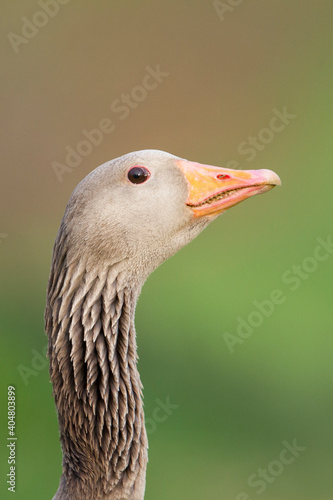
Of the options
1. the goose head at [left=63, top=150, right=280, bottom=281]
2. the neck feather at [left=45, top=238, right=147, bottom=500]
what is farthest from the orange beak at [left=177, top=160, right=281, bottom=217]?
the neck feather at [left=45, top=238, right=147, bottom=500]

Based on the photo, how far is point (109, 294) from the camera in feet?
9.83

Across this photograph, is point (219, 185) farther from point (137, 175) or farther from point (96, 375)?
point (96, 375)

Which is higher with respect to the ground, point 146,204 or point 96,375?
point 146,204

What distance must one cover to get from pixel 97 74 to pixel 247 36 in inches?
91.9

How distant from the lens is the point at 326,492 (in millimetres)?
5852

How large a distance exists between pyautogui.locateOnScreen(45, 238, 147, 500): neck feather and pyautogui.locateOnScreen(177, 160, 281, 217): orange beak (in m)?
0.42

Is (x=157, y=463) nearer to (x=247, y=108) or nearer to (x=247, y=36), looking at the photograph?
(x=247, y=108)

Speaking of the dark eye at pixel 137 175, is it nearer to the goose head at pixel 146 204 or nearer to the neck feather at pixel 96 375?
the goose head at pixel 146 204

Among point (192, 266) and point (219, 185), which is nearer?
point (219, 185)

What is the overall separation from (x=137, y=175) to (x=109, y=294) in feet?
1.61

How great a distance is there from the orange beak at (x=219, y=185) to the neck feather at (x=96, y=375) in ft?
1.38

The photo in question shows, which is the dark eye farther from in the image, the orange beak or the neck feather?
the neck feather

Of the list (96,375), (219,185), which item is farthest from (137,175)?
(96,375)

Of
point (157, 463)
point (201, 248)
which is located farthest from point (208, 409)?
point (201, 248)
